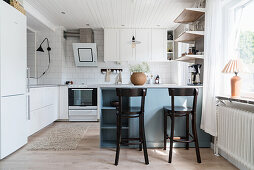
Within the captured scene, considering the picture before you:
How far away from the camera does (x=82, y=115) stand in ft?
16.0

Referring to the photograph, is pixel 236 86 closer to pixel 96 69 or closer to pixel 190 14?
pixel 190 14

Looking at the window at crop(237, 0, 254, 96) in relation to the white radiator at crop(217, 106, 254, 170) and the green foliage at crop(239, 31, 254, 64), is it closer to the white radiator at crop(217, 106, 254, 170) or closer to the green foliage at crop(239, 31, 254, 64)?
the green foliage at crop(239, 31, 254, 64)

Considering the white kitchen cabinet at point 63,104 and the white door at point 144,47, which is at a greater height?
the white door at point 144,47

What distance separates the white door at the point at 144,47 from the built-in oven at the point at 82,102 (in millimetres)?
1543

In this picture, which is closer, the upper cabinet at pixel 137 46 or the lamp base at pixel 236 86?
the lamp base at pixel 236 86

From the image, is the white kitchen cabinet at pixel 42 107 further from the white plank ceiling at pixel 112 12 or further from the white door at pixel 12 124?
the white plank ceiling at pixel 112 12

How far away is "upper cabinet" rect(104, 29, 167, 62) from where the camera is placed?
5.12 m

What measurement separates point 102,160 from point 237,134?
1638 millimetres

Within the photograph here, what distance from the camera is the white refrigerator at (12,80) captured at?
2.39 meters

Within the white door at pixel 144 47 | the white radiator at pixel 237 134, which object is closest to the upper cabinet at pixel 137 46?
the white door at pixel 144 47

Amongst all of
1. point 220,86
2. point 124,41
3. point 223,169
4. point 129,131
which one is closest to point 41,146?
point 129,131

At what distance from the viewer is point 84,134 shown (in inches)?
145

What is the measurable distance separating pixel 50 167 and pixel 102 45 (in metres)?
3.84

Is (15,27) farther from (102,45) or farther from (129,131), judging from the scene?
(102,45)
